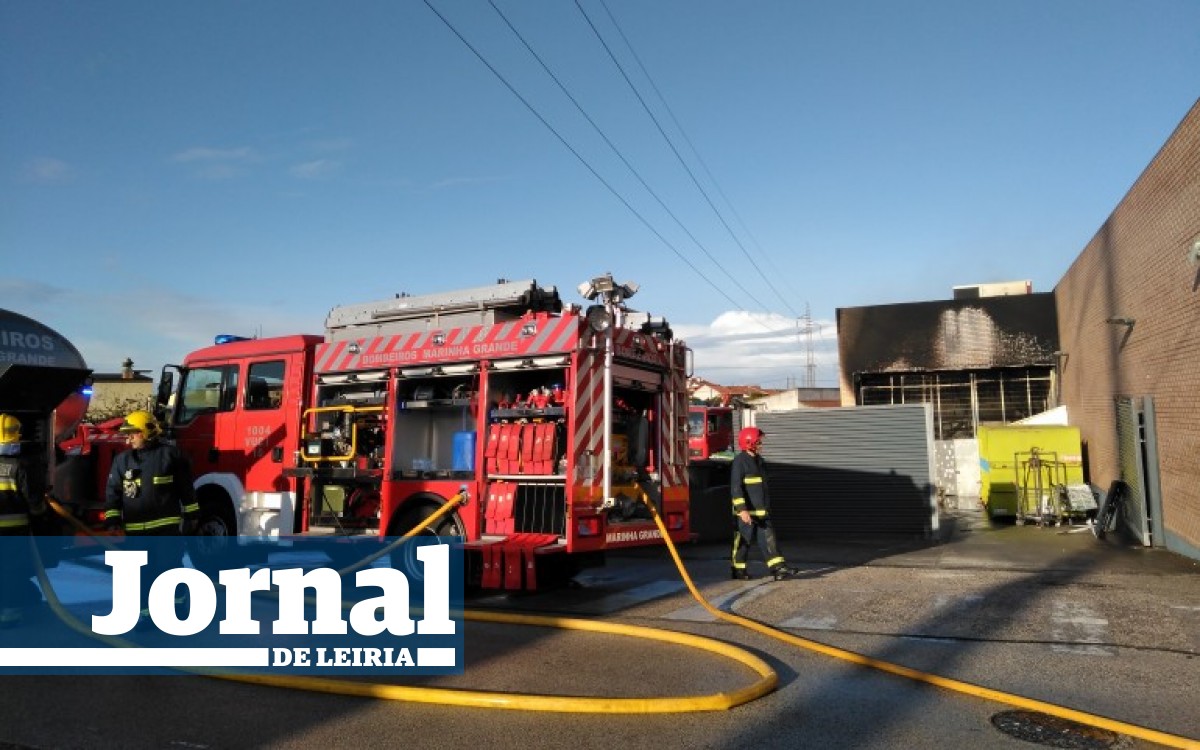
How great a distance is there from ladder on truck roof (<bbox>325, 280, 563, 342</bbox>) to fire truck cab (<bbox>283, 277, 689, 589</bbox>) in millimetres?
16

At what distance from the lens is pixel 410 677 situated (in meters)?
5.70

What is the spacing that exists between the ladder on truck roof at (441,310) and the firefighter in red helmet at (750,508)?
2782 millimetres

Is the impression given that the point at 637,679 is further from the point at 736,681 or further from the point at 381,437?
the point at 381,437

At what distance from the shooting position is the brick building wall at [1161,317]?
11.4m

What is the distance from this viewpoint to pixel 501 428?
336 inches

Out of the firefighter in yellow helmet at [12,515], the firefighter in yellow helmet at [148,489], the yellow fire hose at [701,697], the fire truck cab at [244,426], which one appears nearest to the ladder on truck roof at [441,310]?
the fire truck cab at [244,426]

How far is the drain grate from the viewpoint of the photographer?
14.2 feet

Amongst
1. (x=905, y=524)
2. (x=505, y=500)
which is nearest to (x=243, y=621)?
(x=505, y=500)

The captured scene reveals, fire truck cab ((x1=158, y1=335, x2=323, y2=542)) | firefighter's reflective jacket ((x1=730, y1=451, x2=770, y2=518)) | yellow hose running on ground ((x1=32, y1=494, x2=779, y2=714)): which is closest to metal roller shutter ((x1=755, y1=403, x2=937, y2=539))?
firefighter's reflective jacket ((x1=730, y1=451, x2=770, y2=518))

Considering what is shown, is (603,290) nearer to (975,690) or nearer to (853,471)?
(975,690)

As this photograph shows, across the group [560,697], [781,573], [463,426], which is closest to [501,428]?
[463,426]

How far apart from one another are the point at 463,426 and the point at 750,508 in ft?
11.4

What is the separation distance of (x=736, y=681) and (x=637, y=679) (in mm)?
647

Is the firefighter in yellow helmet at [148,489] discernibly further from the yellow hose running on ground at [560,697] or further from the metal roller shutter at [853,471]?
the metal roller shutter at [853,471]
